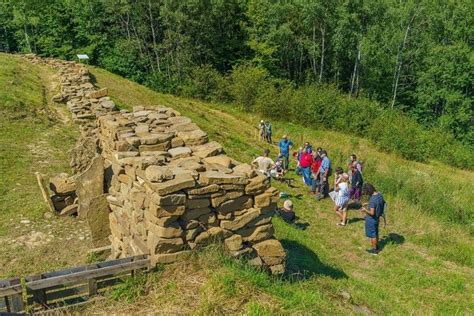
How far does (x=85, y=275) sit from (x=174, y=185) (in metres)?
1.71

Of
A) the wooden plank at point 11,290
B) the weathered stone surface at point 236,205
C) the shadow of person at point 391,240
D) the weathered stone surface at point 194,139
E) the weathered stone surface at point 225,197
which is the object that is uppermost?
the weathered stone surface at point 194,139

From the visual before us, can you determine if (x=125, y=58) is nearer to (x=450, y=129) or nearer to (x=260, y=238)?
(x=450, y=129)

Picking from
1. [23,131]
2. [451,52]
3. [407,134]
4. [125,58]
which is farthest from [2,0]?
[451,52]

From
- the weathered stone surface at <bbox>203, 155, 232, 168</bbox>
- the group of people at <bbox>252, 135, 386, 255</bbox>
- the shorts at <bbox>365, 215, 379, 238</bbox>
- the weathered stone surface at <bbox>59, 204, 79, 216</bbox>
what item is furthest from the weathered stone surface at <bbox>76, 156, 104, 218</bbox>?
the shorts at <bbox>365, 215, 379, 238</bbox>

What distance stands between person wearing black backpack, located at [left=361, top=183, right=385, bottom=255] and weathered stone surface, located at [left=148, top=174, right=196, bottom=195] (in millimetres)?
6200

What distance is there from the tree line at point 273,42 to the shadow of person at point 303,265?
91.6 ft

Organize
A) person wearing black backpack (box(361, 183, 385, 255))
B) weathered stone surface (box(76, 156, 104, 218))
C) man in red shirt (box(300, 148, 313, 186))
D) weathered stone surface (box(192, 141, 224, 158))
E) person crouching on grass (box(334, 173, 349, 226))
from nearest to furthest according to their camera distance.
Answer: weathered stone surface (box(192, 141, 224, 158)) < weathered stone surface (box(76, 156, 104, 218)) < person wearing black backpack (box(361, 183, 385, 255)) < person crouching on grass (box(334, 173, 349, 226)) < man in red shirt (box(300, 148, 313, 186))

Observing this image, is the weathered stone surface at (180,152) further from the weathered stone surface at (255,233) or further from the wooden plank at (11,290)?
the wooden plank at (11,290)

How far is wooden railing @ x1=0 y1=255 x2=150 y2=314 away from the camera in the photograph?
18.8ft

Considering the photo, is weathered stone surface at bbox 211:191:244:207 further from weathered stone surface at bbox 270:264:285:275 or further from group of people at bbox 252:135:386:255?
group of people at bbox 252:135:386:255

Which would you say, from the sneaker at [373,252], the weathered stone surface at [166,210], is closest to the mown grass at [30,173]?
the weathered stone surface at [166,210]

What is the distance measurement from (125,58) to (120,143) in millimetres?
35905

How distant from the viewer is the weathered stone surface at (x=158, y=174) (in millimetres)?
6664

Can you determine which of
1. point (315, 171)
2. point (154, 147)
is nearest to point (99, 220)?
point (154, 147)
